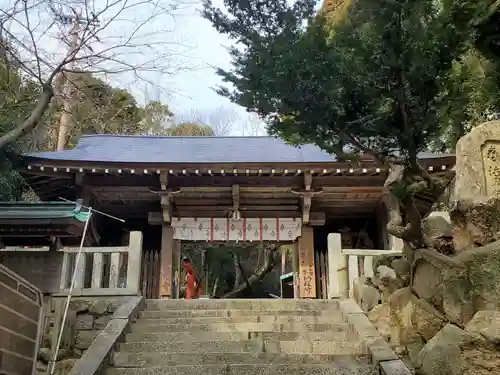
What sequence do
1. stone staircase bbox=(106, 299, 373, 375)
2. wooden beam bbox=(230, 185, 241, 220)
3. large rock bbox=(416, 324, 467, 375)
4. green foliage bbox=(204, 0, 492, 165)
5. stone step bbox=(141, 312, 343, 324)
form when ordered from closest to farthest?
large rock bbox=(416, 324, 467, 375), green foliage bbox=(204, 0, 492, 165), stone staircase bbox=(106, 299, 373, 375), stone step bbox=(141, 312, 343, 324), wooden beam bbox=(230, 185, 241, 220)

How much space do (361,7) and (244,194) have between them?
636cm

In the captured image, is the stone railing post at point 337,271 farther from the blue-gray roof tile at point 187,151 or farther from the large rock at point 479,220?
the large rock at point 479,220

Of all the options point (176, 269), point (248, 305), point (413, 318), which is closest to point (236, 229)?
point (176, 269)

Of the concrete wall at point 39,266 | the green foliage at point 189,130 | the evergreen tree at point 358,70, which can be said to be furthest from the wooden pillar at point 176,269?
the green foliage at point 189,130

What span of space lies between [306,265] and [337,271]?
107 inches

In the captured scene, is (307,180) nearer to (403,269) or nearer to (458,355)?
(403,269)

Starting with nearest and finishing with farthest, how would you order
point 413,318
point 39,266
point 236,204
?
point 413,318 → point 39,266 → point 236,204

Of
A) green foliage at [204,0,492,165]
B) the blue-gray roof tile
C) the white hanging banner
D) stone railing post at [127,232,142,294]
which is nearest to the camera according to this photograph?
green foliage at [204,0,492,165]

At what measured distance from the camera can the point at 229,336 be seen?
638cm

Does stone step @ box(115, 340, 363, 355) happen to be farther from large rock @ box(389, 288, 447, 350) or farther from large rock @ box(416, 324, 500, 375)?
large rock @ box(416, 324, 500, 375)

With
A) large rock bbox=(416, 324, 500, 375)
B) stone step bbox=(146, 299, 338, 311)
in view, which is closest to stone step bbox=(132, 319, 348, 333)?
stone step bbox=(146, 299, 338, 311)

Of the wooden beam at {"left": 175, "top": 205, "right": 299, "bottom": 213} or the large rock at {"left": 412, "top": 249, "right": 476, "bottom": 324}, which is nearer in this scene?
the large rock at {"left": 412, "top": 249, "right": 476, "bottom": 324}

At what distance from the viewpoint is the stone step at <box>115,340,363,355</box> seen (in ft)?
19.5

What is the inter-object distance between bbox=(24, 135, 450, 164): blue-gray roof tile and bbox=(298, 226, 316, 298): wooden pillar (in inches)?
65.9
